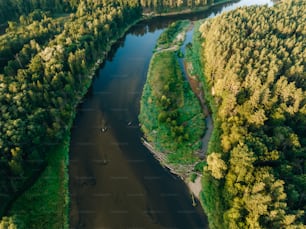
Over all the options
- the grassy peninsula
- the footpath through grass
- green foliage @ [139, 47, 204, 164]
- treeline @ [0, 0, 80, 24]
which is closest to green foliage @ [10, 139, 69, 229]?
the grassy peninsula

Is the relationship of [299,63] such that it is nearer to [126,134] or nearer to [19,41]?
[126,134]

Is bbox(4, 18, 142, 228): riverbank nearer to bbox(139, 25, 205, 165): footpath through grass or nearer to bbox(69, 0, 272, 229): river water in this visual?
bbox(69, 0, 272, 229): river water

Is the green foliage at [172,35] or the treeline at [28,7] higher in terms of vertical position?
the treeline at [28,7]

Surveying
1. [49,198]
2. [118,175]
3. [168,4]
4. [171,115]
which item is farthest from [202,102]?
[168,4]

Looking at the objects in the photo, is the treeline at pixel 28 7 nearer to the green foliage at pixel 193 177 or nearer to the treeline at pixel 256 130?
the treeline at pixel 256 130

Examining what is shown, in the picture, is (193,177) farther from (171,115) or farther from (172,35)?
(172,35)

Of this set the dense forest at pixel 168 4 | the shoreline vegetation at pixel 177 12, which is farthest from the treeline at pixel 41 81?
the dense forest at pixel 168 4
